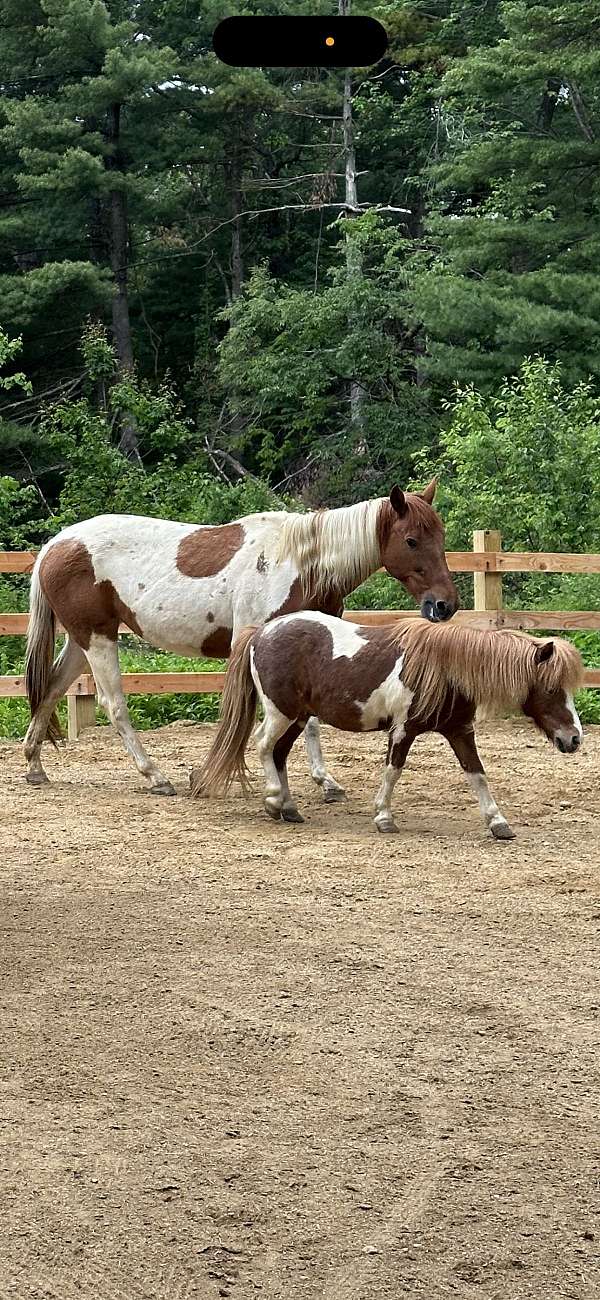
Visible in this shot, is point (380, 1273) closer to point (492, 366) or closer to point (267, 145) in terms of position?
point (492, 366)

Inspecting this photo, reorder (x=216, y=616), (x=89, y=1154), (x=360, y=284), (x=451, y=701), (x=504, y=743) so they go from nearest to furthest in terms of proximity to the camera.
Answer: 1. (x=89, y=1154)
2. (x=451, y=701)
3. (x=216, y=616)
4. (x=504, y=743)
5. (x=360, y=284)

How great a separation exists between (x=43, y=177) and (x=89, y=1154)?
1860cm

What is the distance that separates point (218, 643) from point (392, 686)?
1401 millimetres

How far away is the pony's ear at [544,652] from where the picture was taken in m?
5.70

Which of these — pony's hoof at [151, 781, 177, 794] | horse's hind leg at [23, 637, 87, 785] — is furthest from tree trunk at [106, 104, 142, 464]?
pony's hoof at [151, 781, 177, 794]

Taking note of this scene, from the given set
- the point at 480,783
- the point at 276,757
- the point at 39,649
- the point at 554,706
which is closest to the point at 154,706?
the point at 39,649

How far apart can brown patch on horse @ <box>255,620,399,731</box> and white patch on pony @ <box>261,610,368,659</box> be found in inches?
0.6

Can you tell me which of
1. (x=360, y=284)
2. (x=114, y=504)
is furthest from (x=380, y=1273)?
(x=360, y=284)

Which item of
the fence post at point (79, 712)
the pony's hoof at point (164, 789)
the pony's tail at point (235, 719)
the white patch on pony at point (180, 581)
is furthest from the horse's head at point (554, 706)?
the fence post at point (79, 712)

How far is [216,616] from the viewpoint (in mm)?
6887

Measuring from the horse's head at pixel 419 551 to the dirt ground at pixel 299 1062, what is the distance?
Answer: 1.13 meters

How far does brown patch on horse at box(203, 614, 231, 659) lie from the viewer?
693 centimetres

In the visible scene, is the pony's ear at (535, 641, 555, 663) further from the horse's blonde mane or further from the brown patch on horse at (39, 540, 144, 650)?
the brown patch on horse at (39, 540, 144, 650)

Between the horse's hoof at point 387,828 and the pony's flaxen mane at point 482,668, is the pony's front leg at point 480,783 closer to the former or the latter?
the pony's flaxen mane at point 482,668
